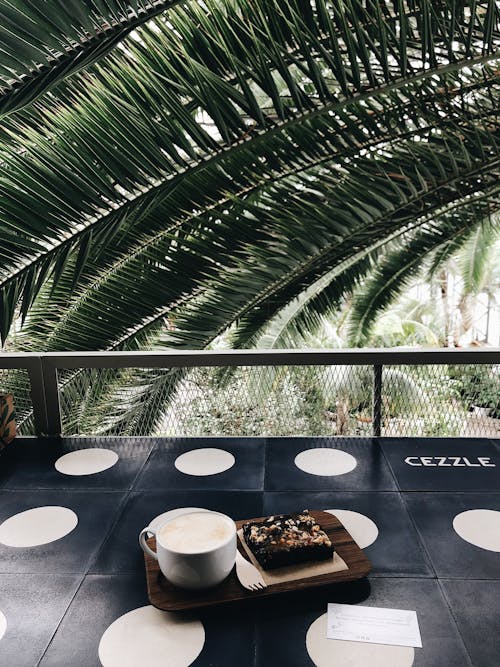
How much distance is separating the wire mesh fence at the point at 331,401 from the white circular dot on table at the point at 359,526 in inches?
18.5

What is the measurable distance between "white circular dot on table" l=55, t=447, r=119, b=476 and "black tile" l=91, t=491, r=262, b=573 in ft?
0.66

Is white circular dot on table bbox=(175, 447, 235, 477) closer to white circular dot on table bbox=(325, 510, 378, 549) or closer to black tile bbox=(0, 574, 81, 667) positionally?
white circular dot on table bbox=(325, 510, 378, 549)

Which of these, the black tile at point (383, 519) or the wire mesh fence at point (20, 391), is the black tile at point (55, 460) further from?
the black tile at point (383, 519)

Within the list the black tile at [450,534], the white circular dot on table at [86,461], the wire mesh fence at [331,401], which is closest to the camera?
the black tile at [450,534]

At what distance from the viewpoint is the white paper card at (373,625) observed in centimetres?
84

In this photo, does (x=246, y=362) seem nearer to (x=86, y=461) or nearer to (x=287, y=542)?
(x=86, y=461)

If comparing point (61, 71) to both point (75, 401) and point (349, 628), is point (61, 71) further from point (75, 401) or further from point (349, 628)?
point (349, 628)

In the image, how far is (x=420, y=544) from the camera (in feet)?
3.55

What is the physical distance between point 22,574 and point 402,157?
213cm

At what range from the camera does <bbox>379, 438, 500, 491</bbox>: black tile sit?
1340 mm

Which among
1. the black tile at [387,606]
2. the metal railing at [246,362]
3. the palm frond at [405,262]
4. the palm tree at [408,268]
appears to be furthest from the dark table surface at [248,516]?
the palm tree at [408,268]

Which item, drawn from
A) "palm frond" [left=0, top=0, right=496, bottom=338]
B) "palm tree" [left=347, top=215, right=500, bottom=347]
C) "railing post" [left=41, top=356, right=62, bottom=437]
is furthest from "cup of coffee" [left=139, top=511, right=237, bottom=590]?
"palm tree" [left=347, top=215, right=500, bottom=347]

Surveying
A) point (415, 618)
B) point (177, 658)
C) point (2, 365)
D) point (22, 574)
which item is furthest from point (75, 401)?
point (415, 618)

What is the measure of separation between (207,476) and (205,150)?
3.80ft
